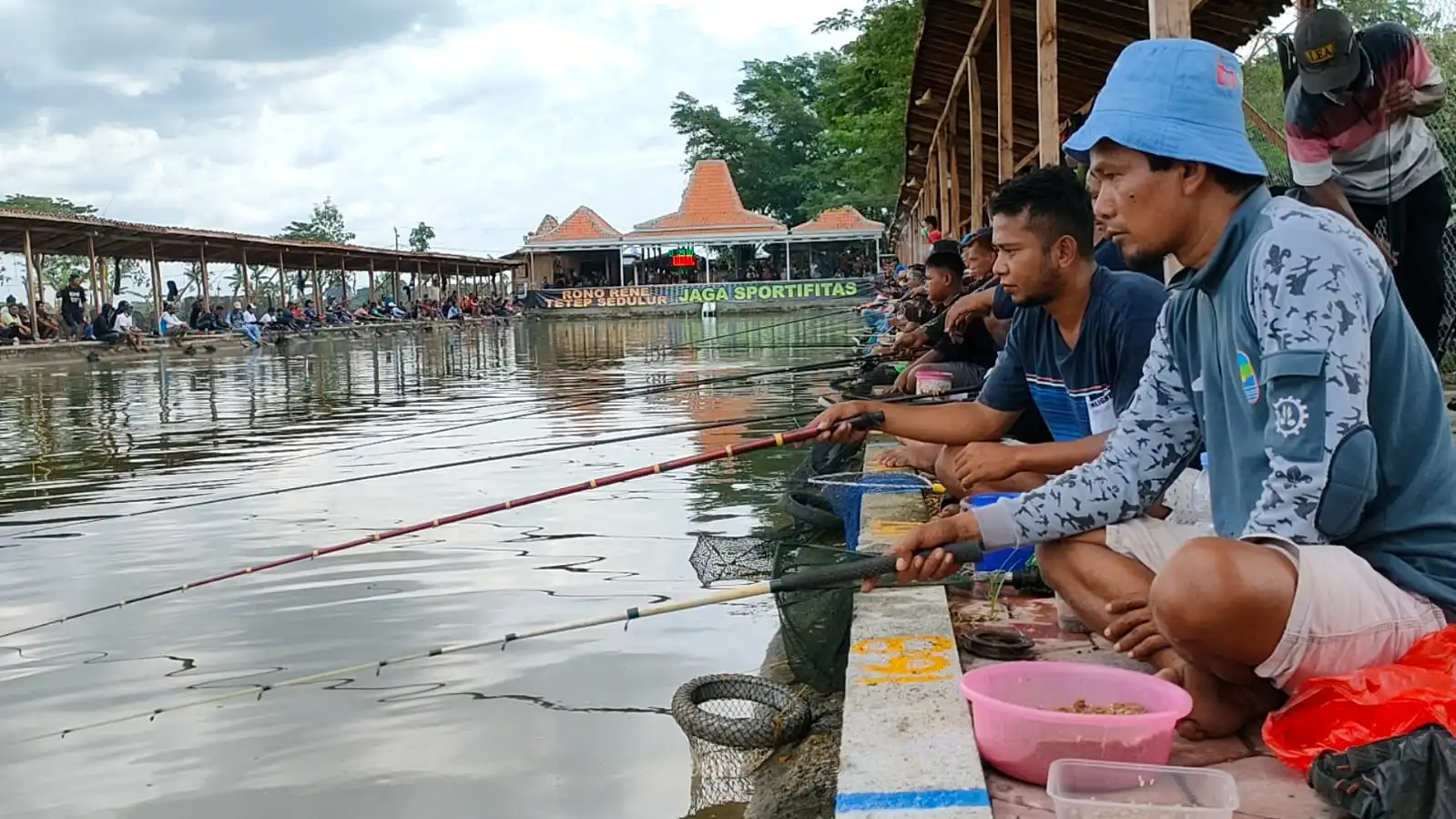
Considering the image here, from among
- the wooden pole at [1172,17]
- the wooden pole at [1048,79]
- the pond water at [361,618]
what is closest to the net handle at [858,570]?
the pond water at [361,618]

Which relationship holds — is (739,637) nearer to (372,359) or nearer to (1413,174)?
(1413,174)

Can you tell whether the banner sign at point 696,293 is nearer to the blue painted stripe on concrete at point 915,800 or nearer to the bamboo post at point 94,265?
the bamboo post at point 94,265

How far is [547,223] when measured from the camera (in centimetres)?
5700

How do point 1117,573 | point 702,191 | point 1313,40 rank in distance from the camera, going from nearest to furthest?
point 1117,573
point 1313,40
point 702,191

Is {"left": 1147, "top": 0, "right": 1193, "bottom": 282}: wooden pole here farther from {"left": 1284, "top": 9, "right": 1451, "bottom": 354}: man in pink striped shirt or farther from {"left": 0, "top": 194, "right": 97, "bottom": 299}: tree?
{"left": 0, "top": 194, "right": 97, "bottom": 299}: tree

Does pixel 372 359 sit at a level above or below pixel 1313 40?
below

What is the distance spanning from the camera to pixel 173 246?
31469 millimetres

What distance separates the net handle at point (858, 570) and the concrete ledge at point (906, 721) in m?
0.31

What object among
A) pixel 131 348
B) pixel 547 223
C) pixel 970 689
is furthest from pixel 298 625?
pixel 547 223

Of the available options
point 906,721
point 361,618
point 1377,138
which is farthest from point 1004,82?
point 906,721

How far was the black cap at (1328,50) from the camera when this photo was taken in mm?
4016

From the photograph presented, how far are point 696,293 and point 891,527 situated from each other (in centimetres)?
4217

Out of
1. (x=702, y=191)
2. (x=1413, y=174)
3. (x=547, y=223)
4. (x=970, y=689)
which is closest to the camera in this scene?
(x=970, y=689)

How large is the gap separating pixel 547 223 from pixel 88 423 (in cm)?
4506
